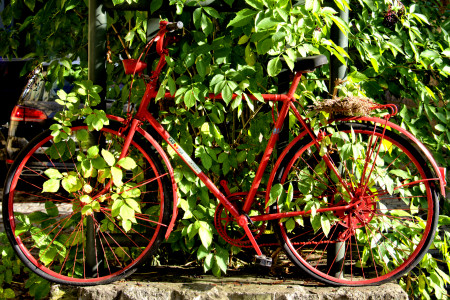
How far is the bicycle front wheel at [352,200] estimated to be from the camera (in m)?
2.96

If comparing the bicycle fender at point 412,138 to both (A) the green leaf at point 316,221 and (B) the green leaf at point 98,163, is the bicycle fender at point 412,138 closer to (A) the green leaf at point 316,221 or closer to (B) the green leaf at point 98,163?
(A) the green leaf at point 316,221

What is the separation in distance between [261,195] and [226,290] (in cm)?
59

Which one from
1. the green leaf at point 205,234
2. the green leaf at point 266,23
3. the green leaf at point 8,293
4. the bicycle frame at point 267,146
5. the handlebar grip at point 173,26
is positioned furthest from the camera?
the green leaf at point 8,293

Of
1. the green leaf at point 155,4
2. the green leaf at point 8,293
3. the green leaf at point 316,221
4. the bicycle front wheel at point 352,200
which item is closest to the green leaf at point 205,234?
the bicycle front wheel at point 352,200

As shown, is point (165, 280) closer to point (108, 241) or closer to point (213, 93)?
point (108, 241)

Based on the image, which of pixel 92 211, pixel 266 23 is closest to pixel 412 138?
pixel 266 23

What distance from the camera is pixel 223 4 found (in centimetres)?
305

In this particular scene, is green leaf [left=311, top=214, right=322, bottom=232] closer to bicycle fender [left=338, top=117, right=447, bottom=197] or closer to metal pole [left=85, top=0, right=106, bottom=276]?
bicycle fender [left=338, top=117, right=447, bottom=197]

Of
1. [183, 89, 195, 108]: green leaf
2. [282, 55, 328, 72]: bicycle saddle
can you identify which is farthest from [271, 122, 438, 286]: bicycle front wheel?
[183, 89, 195, 108]: green leaf

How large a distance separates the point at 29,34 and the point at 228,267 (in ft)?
7.53

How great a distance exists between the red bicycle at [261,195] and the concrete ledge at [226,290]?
0.07 metres

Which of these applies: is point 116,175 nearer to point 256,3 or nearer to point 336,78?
point 256,3

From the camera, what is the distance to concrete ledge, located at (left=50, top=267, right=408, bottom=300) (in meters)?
3.01

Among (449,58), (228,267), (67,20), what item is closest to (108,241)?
(228,267)
